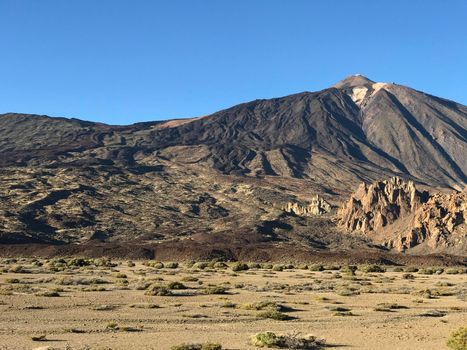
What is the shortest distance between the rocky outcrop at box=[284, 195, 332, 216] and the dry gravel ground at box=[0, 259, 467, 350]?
8203cm

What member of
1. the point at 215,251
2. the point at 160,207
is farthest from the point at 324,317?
the point at 160,207

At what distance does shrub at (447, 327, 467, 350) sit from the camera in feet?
53.9

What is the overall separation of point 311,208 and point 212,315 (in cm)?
10097

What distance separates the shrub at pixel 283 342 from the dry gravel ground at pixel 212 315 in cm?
41

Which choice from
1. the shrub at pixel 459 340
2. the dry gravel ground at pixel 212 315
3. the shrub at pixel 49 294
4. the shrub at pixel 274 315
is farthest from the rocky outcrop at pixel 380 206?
the shrub at pixel 459 340

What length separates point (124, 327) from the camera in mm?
20188

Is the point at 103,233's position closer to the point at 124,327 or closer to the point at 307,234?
the point at 307,234

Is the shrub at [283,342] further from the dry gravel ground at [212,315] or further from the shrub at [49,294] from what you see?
the shrub at [49,294]

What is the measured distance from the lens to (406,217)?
333 ft

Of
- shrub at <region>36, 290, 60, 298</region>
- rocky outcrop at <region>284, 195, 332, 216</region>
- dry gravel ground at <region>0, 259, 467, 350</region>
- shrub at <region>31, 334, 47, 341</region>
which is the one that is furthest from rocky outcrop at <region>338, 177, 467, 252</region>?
shrub at <region>31, 334, 47, 341</region>

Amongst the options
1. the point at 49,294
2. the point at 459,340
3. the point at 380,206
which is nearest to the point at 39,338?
the point at 49,294

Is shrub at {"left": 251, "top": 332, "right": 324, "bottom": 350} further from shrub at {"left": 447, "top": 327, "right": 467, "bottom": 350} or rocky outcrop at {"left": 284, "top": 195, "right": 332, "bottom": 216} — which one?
rocky outcrop at {"left": 284, "top": 195, "right": 332, "bottom": 216}

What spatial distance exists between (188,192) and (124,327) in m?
127

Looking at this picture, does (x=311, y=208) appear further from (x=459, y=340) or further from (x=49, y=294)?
(x=459, y=340)
